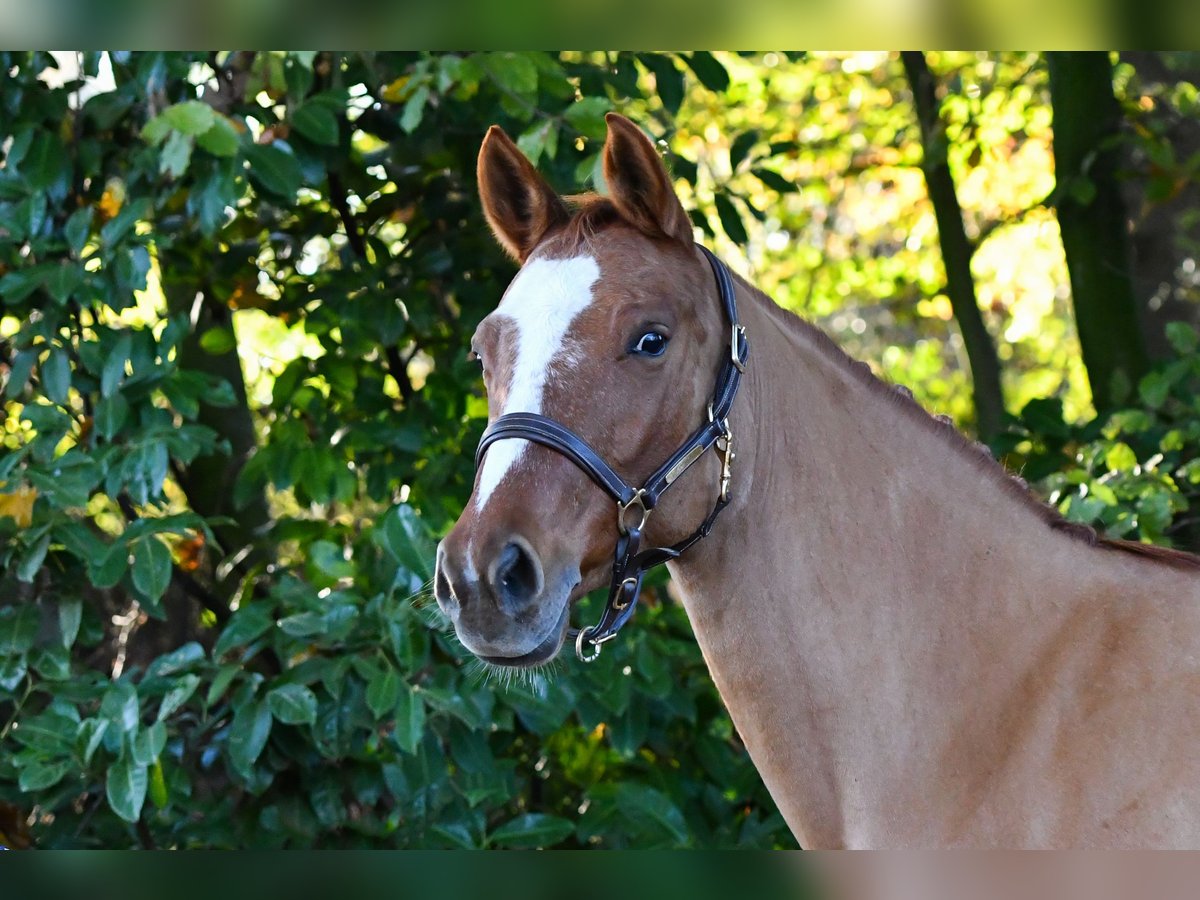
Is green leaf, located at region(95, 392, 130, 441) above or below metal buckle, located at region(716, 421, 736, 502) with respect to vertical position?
above

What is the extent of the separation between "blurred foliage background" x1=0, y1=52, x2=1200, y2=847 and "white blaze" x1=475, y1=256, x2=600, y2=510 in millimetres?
982

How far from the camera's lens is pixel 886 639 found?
7.16ft

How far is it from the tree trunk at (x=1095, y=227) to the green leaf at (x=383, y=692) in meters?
3.69

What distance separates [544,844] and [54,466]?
1.77m

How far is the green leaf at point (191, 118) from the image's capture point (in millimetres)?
3240

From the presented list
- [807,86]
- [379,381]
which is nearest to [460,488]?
[379,381]

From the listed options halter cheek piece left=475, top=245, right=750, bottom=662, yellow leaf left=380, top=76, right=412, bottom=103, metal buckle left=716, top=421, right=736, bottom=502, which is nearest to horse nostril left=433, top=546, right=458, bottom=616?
halter cheek piece left=475, top=245, right=750, bottom=662

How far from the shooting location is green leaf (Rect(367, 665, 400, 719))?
3023 mm

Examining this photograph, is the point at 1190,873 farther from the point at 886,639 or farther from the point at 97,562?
the point at 97,562

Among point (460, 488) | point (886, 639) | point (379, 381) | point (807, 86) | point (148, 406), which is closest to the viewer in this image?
point (886, 639)

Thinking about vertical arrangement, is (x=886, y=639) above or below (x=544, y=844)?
above

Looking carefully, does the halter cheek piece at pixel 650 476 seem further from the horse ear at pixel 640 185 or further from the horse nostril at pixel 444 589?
the horse nostril at pixel 444 589

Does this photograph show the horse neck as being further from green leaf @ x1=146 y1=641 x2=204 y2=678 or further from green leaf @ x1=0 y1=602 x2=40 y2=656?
A: green leaf @ x1=0 y1=602 x2=40 y2=656
